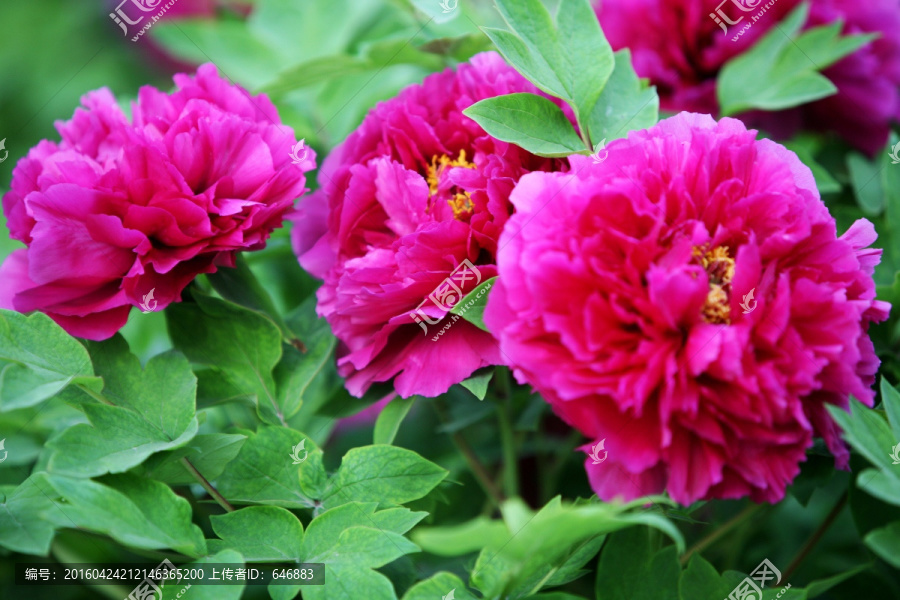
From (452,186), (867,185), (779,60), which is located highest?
(452,186)

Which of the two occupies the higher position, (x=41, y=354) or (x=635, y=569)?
(x=41, y=354)

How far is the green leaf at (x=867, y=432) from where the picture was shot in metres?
0.35

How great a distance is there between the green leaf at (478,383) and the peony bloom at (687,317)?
4 cm

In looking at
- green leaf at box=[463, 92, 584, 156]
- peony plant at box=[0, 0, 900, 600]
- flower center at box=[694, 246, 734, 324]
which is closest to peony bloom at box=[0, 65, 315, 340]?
peony plant at box=[0, 0, 900, 600]

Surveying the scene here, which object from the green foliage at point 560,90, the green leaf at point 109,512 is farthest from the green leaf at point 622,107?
the green leaf at point 109,512

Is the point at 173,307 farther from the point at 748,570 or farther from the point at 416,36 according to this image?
the point at 748,570

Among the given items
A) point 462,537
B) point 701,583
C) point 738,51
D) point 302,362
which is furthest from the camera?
point 738,51

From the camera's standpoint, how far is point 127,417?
418mm

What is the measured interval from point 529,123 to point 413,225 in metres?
0.09

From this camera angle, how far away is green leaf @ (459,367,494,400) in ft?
1.37

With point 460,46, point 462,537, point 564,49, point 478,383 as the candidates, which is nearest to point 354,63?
point 460,46

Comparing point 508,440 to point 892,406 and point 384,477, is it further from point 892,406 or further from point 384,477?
point 892,406

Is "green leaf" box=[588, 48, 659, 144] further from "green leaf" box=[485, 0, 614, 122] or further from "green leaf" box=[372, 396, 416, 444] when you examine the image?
"green leaf" box=[372, 396, 416, 444]

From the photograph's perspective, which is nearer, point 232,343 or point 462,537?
point 462,537
